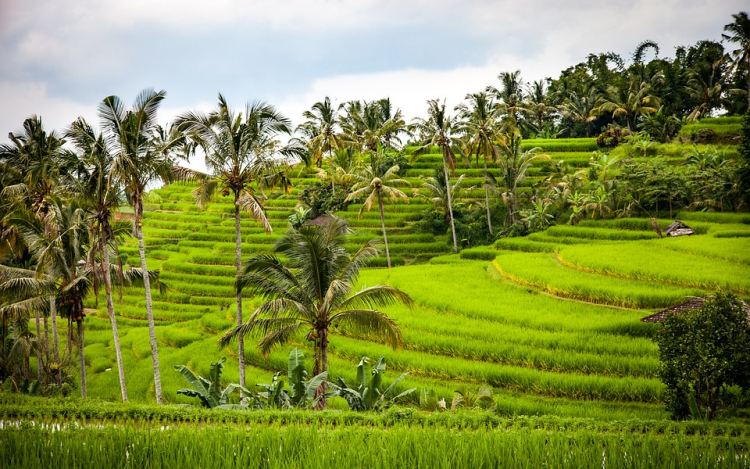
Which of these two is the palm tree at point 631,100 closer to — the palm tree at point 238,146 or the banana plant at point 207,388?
the palm tree at point 238,146

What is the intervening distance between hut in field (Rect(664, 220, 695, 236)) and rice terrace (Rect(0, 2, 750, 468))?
80 millimetres

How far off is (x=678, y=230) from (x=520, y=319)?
32.7ft

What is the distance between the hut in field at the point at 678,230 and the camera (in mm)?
20311

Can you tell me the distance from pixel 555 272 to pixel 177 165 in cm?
1215

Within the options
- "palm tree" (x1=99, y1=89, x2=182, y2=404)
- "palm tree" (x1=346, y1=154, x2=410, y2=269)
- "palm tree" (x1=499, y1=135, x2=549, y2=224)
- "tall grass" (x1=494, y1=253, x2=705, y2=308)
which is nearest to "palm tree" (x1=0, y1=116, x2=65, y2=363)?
"palm tree" (x1=99, y1=89, x2=182, y2=404)

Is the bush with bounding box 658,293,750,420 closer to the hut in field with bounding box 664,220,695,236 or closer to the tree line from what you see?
the tree line

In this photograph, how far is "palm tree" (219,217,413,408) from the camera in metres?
10.7

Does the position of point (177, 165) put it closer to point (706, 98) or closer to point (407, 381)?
point (407, 381)

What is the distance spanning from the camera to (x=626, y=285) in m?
15.5

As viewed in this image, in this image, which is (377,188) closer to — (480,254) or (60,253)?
(480,254)

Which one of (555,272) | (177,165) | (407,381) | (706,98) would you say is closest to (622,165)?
(555,272)

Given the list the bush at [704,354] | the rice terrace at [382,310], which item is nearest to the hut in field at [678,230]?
the rice terrace at [382,310]

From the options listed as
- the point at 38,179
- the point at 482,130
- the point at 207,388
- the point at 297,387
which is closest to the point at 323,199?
the point at 482,130

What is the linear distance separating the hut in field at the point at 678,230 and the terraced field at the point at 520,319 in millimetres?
522
